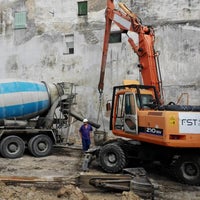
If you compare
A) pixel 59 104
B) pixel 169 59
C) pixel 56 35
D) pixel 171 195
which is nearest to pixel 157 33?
pixel 169 59

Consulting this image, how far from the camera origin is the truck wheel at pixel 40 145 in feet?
46.3

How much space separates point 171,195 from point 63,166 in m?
4.48

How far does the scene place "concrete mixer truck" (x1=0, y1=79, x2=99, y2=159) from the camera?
13852 mm

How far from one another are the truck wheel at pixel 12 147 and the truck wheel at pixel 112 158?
420 centimetres

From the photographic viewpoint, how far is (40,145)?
47.0 feet

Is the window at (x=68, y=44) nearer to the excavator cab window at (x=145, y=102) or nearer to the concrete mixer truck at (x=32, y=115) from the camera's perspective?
the concrete mixer truck at (x=32, y=115)

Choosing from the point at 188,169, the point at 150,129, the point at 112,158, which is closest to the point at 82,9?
the point at 112,158

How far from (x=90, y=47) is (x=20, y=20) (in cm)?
479

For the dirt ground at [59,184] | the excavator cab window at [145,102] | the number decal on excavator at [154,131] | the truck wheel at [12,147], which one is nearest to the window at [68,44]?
the truck wheel at [12,147]

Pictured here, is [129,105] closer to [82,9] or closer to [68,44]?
[68,44]

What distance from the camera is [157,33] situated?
19.2 meters

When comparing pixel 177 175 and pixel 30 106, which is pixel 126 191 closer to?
pixel 177 175

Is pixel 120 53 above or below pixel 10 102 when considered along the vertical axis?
above

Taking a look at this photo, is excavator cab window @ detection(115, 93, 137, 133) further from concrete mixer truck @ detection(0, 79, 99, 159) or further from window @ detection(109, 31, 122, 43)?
window @ detection(109, 31, 122, 43)
